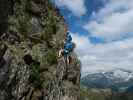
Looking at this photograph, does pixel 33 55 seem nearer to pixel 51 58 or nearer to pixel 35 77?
pixel 35 77

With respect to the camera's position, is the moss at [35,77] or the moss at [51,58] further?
the moss at [51,58]

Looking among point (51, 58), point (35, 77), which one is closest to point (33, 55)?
Result: point (35, 77)

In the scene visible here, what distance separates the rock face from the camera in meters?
40.1

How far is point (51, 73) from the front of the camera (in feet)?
152

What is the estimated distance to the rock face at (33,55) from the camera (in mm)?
40094

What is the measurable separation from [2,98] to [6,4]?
52.1ft

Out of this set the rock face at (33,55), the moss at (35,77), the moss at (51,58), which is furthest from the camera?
the moss at (51,58)

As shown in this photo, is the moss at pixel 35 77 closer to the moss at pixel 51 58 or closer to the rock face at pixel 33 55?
the rock face at pixel 33 55

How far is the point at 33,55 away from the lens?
1745 inches

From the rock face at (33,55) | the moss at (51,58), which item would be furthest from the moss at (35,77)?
the moss at (51,58)

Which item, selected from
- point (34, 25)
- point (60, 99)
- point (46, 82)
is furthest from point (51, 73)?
point (34, 25)

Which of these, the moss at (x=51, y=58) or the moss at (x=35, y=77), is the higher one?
the moss at (x=51, y=58)

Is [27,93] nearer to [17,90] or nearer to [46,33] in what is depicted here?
[17,90]

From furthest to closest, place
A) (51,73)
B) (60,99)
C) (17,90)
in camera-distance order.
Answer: (60,99) → (51,73) → (17,90)
